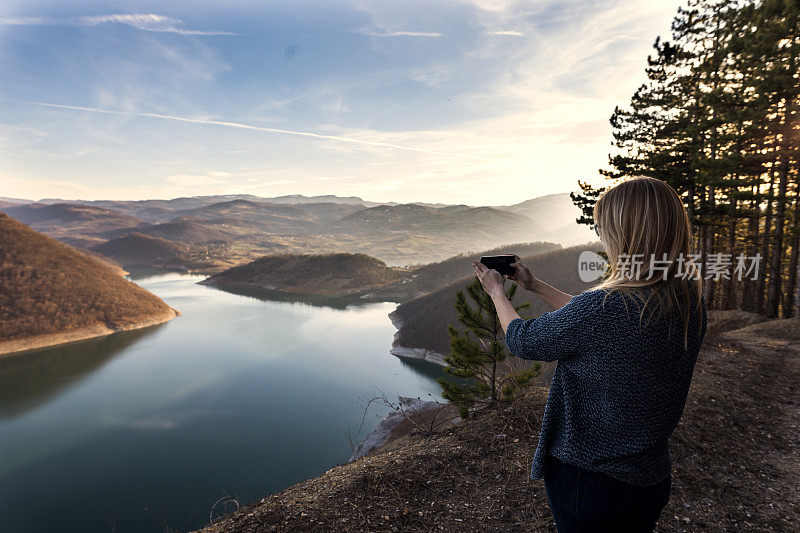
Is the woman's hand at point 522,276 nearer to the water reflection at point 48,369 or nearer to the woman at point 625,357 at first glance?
the woman at point 625,357

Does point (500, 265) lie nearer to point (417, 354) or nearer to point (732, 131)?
point (732, 131)

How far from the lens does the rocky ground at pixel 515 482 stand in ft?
12.4

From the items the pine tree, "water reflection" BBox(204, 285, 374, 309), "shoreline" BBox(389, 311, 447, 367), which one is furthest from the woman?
"water reflection" BBox(204, 285, 374, 309)

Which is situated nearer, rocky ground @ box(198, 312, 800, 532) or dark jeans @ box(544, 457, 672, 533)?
dark jeans @ box(544, 457, 672, 533)

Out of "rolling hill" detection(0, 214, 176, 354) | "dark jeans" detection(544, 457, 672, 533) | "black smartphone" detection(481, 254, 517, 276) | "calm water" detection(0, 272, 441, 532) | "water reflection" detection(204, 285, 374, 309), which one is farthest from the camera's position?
"water reflection" detection(204, 285, 374, 309)

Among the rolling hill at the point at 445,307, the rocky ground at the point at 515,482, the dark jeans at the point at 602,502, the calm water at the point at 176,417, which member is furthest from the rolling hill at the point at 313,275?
the dark jeans at the point at 602,502

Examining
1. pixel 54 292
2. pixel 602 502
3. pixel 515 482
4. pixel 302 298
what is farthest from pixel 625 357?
pixel 302 298

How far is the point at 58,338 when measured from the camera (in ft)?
148

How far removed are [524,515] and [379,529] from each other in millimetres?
1552

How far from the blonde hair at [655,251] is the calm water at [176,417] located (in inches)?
501

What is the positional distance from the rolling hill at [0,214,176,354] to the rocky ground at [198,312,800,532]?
5813cm

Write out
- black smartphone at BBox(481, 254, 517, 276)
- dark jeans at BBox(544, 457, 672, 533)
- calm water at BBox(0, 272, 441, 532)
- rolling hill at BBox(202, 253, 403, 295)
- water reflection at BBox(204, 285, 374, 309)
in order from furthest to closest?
rolling hill at BBox(202, 253, 403, 295), water reflection at BBox(204, 285, 374, 309), calm water at BBox(0, 272, 441, 532), black smartphone at BBox(481, 254, 517, 276), dark jeans at BBox(544, 457, 672, 533)

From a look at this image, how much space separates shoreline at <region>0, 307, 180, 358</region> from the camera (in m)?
41.8

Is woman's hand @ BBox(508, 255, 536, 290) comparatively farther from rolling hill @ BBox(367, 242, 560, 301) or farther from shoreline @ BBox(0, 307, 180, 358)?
rolling hill @ BBox(367, 242, 560, 301)
